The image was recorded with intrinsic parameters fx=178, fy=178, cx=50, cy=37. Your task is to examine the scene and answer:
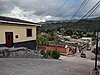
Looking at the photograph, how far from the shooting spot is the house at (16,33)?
16641mm

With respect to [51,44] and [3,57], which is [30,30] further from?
[51,44]

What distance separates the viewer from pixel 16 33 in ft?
60.4

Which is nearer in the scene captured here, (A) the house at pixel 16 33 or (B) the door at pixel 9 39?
(A) the house at pixel 16 33

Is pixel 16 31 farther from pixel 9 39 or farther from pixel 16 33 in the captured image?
pixel 9 39

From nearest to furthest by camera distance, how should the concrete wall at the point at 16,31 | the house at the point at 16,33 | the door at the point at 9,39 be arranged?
the concrete wall at the point at 16,31, the house at the point at 16,33, the door at the point at 9,39

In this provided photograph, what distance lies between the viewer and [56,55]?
2391 cm

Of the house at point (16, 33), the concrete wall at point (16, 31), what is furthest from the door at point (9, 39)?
the concrete wall at point (16, 31)

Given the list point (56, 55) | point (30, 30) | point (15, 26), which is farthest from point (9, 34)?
point (56, 55)

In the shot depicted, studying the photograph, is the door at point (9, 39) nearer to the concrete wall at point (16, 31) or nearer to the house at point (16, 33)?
the house at point (16, 33)

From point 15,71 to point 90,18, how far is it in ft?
20.6

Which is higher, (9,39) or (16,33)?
(16,33)

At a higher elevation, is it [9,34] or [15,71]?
[9,34]

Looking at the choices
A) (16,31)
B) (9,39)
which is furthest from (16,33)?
(9,39)

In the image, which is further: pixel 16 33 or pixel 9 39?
pixel 16 33
